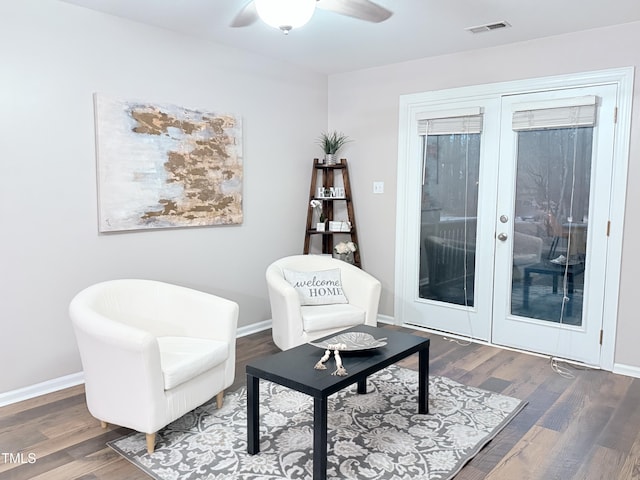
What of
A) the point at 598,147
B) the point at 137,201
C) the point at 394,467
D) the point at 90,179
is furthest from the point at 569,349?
the point at 90,179

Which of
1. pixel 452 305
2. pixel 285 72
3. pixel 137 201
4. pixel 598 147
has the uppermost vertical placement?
pixel 285 72

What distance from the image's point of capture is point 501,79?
4035 mm

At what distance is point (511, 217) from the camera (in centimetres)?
409

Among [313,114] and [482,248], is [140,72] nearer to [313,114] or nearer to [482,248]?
[313,114]

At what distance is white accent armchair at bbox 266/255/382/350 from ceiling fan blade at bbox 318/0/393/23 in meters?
1.85

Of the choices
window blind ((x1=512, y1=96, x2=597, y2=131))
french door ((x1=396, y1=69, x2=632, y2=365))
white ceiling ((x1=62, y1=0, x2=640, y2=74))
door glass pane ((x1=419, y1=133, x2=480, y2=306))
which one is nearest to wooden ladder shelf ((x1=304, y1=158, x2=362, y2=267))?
french door ((x1=396, y1=69, x2=632, y2=365))

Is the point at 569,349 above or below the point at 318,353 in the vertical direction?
below

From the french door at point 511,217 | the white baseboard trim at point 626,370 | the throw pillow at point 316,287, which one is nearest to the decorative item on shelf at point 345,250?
the french door at point 511,217

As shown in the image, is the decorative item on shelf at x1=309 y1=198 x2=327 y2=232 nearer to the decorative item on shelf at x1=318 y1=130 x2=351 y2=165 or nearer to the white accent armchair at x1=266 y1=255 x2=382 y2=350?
the decorative item on shelf at x1=318 y1=130 x2=351 y2=165

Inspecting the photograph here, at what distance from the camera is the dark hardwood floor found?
235cm

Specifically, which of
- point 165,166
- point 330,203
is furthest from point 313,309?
point 330,203

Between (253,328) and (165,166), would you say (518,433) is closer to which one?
(253,328)

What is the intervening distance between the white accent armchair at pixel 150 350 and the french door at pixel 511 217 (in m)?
2.28

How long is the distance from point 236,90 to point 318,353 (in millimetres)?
2532
